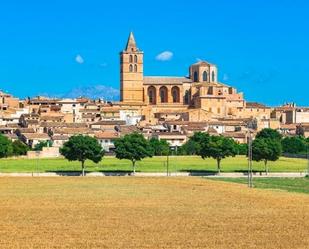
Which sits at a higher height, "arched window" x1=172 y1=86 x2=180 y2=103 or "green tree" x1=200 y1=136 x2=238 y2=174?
"arched window" x1=172 y1=86 x2=180 y2=103

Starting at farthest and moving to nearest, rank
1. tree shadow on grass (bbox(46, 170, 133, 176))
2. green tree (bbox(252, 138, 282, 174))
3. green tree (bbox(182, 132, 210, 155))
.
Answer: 1. green tree (bbox(182, 132, 210, 155))
2. green tree (bbox(252, 138, 282, 174))
3. tree shadow on grass (bbox(46, 170, 133, 176))

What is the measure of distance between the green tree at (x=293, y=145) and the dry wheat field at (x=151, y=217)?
2480 inches

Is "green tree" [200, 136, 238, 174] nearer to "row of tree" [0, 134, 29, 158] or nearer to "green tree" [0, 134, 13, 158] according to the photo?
"green tree" [0, 134, 13, 158]

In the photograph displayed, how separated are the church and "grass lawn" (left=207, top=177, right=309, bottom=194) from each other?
274 ft

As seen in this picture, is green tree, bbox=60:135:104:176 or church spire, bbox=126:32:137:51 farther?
church spire, bbox=126:32:137:51

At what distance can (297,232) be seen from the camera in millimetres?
29516

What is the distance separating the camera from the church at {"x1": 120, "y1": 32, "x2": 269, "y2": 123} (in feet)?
503

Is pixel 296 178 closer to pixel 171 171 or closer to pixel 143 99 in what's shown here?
pixel 171 171

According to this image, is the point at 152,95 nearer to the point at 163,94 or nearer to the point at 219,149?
the point at 163,94

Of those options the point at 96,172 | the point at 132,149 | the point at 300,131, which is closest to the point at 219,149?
the point at 132,149

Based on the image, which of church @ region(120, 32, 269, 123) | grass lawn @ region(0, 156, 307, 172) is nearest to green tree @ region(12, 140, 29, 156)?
grass lawn @ region(0, 156, 307, 172)

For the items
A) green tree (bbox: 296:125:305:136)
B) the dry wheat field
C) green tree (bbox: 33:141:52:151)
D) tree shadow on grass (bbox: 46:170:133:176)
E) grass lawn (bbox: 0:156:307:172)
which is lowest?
the dry wheat field

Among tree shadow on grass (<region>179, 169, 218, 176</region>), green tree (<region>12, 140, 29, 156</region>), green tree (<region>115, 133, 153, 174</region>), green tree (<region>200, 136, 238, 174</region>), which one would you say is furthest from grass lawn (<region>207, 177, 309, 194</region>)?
green tree (<region>12, 140, 29, 156</region>)

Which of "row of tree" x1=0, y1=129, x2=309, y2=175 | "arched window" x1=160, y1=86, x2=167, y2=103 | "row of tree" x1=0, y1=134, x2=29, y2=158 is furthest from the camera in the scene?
"arched window" x1=160, y1=86, x2=167, y2=103
